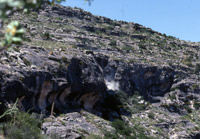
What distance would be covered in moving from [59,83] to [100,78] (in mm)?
8220

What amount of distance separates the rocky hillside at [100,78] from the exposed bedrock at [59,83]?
0.26 ft

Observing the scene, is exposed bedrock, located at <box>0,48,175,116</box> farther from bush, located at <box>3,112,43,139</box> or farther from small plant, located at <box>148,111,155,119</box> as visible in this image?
small plant, located at <box>148,111,155,119</box>

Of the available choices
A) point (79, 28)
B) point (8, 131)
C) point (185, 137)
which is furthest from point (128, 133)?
point (79, 28)

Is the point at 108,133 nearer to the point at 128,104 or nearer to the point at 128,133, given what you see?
the point at 128,133

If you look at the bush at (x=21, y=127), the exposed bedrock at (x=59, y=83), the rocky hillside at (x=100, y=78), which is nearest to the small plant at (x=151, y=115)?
the rocky hillside at (x=100, y=78)

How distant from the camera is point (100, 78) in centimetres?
3578

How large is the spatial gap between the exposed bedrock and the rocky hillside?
8 centimetres

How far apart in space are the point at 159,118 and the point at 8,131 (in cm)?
2523

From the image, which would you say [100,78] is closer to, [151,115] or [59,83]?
[59,83]

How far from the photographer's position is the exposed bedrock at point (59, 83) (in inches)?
927

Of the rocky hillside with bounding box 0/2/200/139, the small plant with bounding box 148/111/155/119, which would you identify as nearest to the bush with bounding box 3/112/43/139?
the rocky hillside with bounding box 0/2/200/139

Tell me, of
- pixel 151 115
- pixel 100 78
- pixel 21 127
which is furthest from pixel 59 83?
pixel 151 115

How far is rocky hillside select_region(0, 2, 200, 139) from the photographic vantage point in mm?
25266

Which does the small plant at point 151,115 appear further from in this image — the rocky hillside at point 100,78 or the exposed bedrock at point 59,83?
the exposed bedrock at point 59,83
